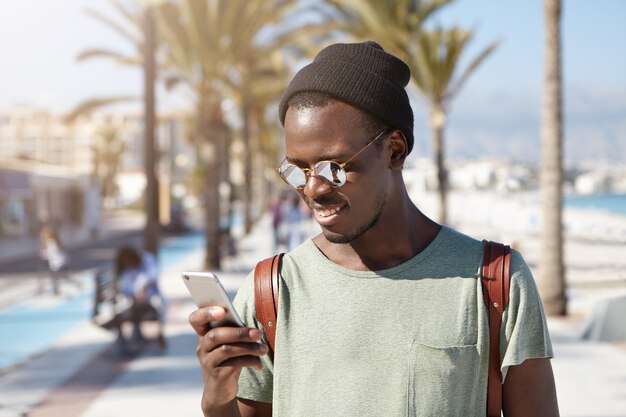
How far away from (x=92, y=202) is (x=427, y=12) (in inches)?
1148

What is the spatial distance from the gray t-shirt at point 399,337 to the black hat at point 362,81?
0.30 metres

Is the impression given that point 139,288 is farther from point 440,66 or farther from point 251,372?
point 440,66

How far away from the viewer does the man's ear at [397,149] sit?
175 centimetres

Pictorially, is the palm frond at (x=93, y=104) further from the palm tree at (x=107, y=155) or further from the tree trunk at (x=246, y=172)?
the palm tree at (x=107, y=155)

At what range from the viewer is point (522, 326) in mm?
1636

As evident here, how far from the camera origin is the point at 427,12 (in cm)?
2073

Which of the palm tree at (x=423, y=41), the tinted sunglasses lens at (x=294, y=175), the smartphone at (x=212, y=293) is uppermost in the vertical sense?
the palm tree at (x=423, y=41)

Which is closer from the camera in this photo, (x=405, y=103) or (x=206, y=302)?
A: (x=206, y=302)

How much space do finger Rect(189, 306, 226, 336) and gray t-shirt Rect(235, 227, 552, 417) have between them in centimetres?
17

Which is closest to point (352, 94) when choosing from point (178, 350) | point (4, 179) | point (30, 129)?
point (178, 350)

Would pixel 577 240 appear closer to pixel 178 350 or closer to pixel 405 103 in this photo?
pixel 178 350

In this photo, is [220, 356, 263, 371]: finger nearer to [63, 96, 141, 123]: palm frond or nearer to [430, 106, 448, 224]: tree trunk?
[63, 96, 141, 123]: palm frond

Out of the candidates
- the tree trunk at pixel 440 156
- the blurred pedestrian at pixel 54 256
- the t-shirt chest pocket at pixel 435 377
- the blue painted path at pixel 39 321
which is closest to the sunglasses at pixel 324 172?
the t-shirt chest pocket at pixel 435 377

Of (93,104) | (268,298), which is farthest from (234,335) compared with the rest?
(93,104)
